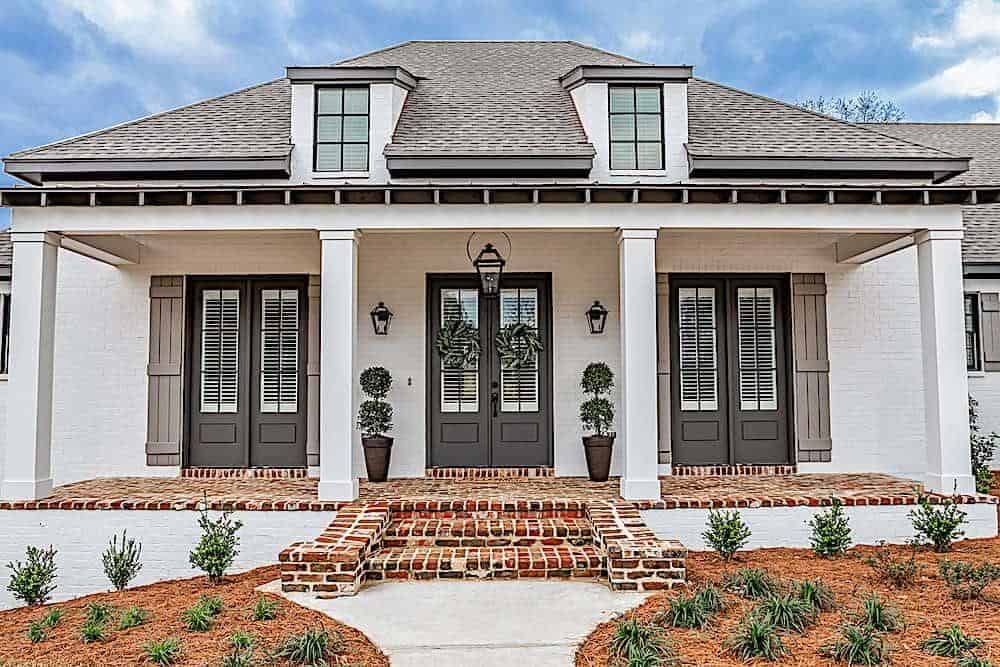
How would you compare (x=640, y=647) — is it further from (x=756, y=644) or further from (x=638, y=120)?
(x=638, y=120)

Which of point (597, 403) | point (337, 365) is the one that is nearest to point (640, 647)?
point (337, 365)

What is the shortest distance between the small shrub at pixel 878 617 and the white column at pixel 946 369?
3.27m

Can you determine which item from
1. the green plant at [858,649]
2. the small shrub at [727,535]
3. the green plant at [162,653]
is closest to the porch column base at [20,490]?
the green plant at [162,653]

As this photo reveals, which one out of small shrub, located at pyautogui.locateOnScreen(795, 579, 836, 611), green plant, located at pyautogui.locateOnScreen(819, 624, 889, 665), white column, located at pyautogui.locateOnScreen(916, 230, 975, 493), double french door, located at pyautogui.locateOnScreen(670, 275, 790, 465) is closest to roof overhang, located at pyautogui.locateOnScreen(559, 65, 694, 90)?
double french door, located at pyautogui.locateOnScreen(670, 275, 790, 465)

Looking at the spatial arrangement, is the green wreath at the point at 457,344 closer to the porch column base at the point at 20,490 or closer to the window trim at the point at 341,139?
the window trim at the point at 341,139

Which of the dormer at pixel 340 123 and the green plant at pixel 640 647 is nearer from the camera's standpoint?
the green plant at pixel 640 647

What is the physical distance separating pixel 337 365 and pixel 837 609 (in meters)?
4.67

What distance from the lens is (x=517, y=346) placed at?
941 centimetres

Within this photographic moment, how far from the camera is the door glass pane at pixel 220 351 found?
9617 millimetres

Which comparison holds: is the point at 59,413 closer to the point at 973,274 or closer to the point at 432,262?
the point at 432,262

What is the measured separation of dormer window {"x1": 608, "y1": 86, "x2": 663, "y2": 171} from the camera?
9078 mm

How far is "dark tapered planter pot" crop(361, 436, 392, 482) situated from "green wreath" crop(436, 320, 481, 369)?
116 centimetres

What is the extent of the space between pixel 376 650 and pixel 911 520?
538 centimetres

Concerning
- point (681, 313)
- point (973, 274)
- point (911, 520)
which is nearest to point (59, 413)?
point (681, 313)
